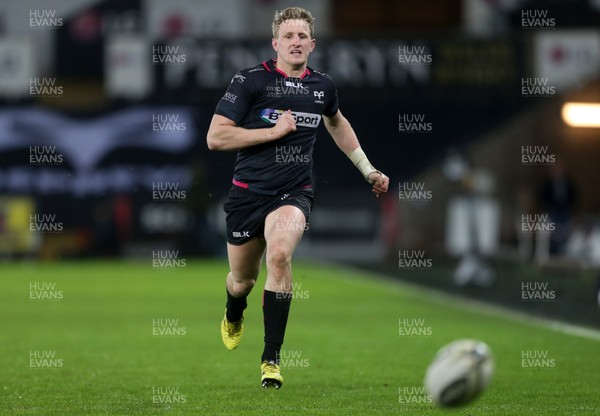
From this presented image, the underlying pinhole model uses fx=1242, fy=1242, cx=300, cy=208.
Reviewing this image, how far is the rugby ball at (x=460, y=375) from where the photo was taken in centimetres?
648

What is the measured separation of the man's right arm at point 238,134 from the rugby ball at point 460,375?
249cm

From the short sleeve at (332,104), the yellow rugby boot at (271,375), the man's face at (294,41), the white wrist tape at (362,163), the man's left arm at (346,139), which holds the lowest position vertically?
the yellow rugby boot at (271,375)

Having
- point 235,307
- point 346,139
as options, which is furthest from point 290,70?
point 235,307

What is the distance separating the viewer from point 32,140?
29062 mm

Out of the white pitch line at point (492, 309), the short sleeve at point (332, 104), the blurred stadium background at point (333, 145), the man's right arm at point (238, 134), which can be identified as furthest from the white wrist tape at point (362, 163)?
the blurred stadium background at point (333, 145)

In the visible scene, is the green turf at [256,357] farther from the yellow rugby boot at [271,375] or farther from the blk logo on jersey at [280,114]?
the blk logo on jersey at [280,114]

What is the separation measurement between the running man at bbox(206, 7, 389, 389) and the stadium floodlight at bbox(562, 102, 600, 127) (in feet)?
57.0

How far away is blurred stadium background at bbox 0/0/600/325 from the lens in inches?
1134

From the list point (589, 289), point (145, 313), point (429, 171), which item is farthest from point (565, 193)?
Answer: point (145, 313)

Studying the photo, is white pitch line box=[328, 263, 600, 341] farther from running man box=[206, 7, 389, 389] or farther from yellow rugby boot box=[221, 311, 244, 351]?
running man box=[206, 7, 389, 389]

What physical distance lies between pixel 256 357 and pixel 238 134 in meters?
2.97

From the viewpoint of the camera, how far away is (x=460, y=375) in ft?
21.3

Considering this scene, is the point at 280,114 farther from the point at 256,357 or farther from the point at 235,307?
the point at 256,357

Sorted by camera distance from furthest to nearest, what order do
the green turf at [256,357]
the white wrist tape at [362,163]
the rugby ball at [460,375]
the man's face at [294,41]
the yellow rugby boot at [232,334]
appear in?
the yellow rugby boot at [232,334] → the white wrist tape at [362,163] → the man's face at [294,41] → the green turf at [256,357] → the rugby ball at [460,375]
